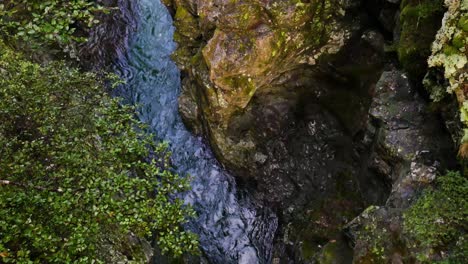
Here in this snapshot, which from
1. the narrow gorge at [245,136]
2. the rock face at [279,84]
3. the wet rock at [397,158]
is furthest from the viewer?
the rock face at [279,84]

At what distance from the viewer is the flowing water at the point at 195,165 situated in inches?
522

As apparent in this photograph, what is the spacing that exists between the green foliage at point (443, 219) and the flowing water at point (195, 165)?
665cm

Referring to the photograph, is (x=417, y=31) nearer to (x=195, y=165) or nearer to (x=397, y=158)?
(x=397, y=158)

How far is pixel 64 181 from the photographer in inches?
235

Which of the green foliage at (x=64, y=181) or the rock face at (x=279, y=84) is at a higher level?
the rock face at (x=279, y=84)

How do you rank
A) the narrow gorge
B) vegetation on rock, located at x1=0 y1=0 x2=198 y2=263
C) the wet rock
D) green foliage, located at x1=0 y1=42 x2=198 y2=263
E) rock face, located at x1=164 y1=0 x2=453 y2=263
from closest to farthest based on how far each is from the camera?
vegetation on rock, located at x1=0 y1=0 x2=198 y2=263
green foliage, located at x1=0 y1=42 x2=198 y2=263
the narrow gorge
the wet rock
rock face, located at x1=164 y1=0 x2=453 y2=263

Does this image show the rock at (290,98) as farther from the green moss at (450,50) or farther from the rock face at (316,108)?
the green moss at (450,50)

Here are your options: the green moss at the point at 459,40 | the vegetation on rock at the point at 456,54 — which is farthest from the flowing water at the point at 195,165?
the green moss at the point at 459,40

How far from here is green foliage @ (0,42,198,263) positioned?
547cm

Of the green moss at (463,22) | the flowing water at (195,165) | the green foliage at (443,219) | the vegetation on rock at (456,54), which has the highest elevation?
the green moss at (463,22)

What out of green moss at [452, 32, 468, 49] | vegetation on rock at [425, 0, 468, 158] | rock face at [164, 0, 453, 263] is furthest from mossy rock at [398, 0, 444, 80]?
green moss at [452, 32, 468, 49]

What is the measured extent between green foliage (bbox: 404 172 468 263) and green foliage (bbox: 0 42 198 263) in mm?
4417

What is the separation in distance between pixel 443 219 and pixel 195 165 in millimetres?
9643

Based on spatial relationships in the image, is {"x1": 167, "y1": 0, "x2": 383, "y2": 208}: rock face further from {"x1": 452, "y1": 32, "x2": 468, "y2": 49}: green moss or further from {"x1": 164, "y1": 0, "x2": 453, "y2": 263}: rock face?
{"x1": 452, "y1": 32, "x2": 468, "y2": 49}: green moss
